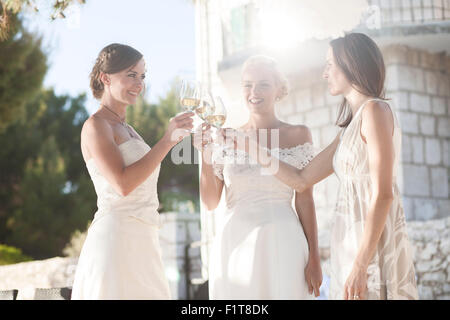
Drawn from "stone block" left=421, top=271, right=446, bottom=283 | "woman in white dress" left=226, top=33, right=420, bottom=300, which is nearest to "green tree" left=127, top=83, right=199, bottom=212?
"stone block" left=421, top=271, right=446, bottom=283

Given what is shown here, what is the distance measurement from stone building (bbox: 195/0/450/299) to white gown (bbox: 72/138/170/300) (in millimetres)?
5945

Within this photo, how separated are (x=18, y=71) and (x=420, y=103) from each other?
32.8ft

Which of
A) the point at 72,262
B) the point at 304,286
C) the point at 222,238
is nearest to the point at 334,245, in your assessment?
the point at 304,286

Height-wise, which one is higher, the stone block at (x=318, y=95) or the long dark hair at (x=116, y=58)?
the stone block at (x=318, y=95)

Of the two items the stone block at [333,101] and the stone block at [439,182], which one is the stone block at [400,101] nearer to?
the stone block at [333,101]

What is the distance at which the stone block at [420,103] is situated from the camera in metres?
9.32

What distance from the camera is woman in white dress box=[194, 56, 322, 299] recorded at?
2.87 m

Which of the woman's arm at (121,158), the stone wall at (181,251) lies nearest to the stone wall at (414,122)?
the stone wall at (181,251)

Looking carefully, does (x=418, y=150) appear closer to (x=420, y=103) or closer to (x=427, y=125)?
(x=427, y=125)

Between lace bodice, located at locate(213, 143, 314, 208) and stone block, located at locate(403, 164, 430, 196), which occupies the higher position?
stone block, located at locate(403, 164, 430, 196)

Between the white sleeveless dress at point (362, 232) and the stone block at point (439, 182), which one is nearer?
the white sleeveless dress at point (362, 232)

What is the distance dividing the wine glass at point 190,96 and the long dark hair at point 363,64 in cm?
70

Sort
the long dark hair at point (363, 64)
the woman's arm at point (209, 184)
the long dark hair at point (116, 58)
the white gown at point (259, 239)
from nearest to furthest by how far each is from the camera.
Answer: the long dark hair at point (363, 64) < the long dark hair at point (116, 58) < the white gown at point (259, 239) < the woman's arm at point (209, 184)

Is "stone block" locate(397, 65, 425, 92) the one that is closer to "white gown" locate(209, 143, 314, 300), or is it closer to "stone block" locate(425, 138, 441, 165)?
"stone block" locate(425, 138, 441, 165)
